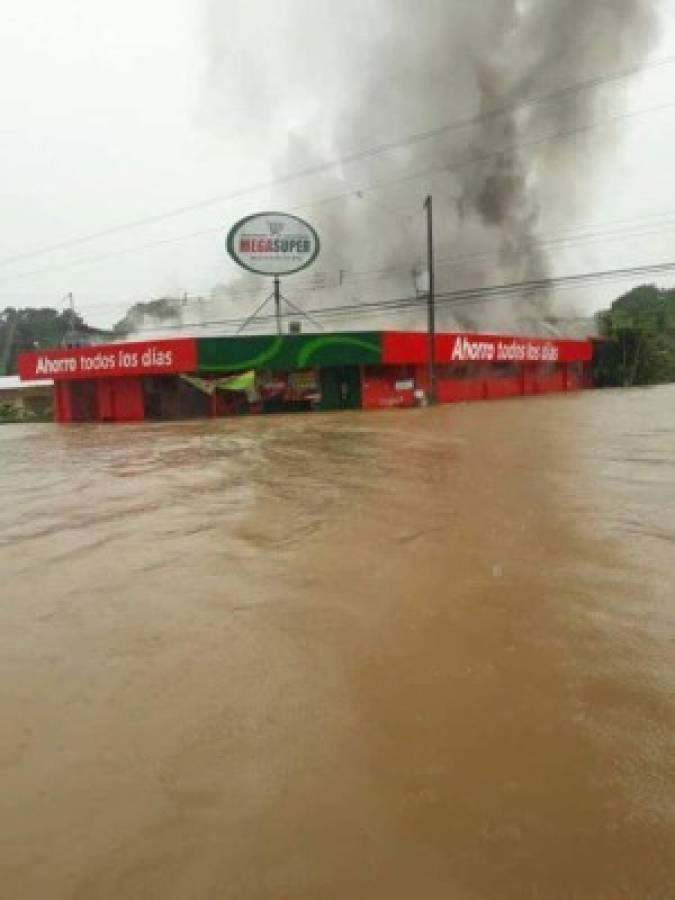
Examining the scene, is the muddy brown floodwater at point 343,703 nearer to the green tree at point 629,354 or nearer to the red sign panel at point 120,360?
the red sign panel at point 120,360

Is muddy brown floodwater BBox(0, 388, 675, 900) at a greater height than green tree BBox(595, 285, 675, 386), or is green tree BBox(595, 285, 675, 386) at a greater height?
green tree BBox(595, 285, 675, 386)

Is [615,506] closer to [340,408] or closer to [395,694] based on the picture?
[395,694]

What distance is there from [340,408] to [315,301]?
1694 cm

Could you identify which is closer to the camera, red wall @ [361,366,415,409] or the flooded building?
the flooded building

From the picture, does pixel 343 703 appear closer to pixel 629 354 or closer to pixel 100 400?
pixel 100 400

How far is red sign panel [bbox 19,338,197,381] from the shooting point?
101ft

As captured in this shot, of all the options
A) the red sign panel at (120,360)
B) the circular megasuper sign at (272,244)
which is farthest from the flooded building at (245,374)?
the circular megasuper sign at (272,244)

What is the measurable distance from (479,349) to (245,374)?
12343 millimetres

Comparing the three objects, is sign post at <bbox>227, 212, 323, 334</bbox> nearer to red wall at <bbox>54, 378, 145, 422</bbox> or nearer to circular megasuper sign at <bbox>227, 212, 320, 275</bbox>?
circular megasuper sign at <bbox>227, 212, 320, 275</bbox>

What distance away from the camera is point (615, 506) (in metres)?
8.48

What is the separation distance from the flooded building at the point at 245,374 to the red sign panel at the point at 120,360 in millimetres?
42

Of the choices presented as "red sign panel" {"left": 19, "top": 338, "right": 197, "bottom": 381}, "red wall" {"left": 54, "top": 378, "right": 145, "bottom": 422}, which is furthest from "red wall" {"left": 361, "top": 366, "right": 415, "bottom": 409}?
"red wall" {"left": 54, "top": 378, "right": 145, "bottom": 422}

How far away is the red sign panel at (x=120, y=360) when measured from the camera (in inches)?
1212

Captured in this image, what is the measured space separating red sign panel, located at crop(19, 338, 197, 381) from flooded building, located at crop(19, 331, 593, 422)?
0.04 meters
